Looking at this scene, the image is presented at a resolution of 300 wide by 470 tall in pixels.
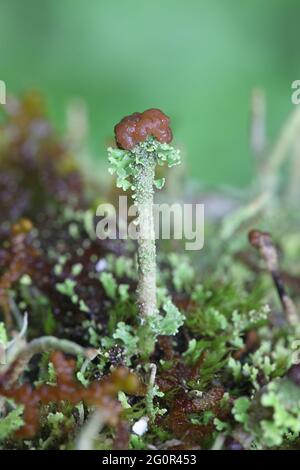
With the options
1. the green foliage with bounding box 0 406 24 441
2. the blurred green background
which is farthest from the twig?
the blurred green background

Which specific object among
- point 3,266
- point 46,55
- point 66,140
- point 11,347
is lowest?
point 11,347

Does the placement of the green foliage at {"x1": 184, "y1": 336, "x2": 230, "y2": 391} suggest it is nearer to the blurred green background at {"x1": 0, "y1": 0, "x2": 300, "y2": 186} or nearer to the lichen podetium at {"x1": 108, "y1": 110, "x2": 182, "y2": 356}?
the lichen podetium at {"x1": 108, "y1": 110, "x2": 182, "y2": 356}

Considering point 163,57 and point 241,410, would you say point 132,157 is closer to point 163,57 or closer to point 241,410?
point 241,410

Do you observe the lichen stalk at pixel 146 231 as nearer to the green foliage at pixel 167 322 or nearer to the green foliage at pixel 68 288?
the green foliage at pixel 167 322

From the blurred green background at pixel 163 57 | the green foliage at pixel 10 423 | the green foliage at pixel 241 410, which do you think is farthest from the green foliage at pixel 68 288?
the blurred green background at pixel 163 57

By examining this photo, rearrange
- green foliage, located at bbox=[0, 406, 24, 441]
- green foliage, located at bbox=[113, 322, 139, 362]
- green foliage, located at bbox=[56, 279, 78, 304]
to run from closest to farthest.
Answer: green foliage, located at bbox=[0, 406, 24, 441] < green foliage, located at bbox=[113, 322, 139, 362] < green foliage, located at bbox=[56, 279, 78, 304]

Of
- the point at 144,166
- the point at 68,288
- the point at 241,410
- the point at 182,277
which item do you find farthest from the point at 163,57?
the point at 241,410
